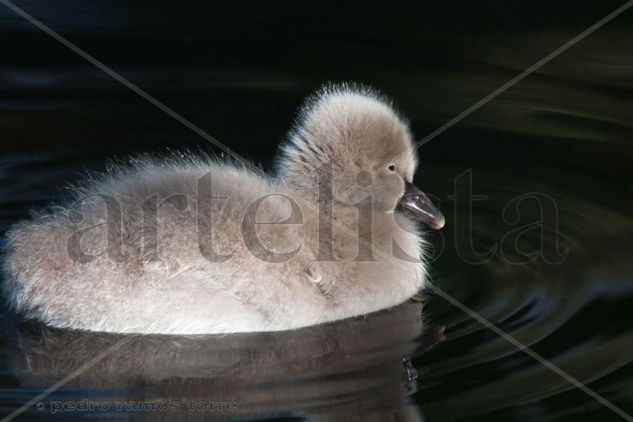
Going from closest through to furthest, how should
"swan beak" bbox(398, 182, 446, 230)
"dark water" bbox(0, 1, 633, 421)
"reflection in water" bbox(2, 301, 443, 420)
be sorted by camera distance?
"reflection in water" bbox(2, 301, 443, 420) → "dark water" bbox(0, 1, 633, 421) → "swan beak" bbox(398, 182, 446, 230)

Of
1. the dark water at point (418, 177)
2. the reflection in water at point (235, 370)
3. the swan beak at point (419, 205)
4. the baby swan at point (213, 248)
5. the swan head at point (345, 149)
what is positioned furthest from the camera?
the swan beak at point (419, 205)

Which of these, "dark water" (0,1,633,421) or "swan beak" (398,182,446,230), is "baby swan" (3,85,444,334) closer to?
"dark water" (0,1,633,421)

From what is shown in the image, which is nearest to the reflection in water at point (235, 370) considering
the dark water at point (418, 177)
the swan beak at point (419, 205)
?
the dark water at point (418, 177)

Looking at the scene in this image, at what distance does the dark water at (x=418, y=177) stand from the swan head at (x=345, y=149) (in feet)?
1.78

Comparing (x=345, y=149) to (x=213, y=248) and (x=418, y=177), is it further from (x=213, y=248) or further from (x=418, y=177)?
(x=418, y=177)

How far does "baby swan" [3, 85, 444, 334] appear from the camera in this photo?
4953mm

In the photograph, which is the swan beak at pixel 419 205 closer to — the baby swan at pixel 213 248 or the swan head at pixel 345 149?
the swan head at pixel 345 149

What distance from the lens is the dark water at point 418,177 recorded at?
474 centimetres

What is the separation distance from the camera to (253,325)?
5102 millimetres

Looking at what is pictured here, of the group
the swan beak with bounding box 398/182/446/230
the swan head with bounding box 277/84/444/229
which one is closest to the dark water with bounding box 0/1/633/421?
the swan beak with bounding box 398/182/446/230

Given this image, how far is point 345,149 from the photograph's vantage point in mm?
5441

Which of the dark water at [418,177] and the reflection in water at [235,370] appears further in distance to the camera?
the dark water at [418,177]

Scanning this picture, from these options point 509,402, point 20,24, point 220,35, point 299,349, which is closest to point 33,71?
point 20,24

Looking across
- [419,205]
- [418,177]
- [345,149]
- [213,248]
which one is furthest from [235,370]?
[418,177]
